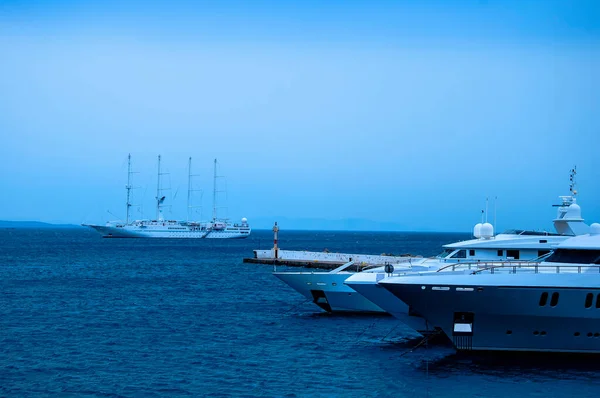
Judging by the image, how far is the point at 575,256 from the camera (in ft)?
96.2

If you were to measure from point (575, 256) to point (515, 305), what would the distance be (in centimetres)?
395

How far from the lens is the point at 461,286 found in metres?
27.4

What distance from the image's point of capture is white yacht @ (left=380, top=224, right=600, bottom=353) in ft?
88.3

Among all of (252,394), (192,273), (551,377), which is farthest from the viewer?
(192,273)

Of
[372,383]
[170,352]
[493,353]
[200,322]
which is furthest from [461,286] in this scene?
[200,322]

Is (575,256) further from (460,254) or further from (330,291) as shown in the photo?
(330,291)

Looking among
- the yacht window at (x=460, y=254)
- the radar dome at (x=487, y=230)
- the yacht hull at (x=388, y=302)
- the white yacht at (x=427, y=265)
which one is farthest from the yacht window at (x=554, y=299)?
the radar dome at (x=487, y=230)

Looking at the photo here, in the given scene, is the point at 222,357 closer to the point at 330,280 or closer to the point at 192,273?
the point at 330,280

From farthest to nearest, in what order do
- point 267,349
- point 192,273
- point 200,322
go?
point 192,273
point 200,322
point 267,349

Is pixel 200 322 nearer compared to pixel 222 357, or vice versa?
pixel 222 357

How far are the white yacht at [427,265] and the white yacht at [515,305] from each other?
4.19 meters

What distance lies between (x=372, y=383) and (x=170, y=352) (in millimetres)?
8932

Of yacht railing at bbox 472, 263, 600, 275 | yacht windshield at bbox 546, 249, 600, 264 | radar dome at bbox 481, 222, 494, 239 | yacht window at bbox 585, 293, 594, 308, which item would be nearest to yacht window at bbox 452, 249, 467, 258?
radar dome at bbox 481, 222, 494, 239

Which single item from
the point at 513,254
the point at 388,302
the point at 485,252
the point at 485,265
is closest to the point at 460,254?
the point at 485,252
